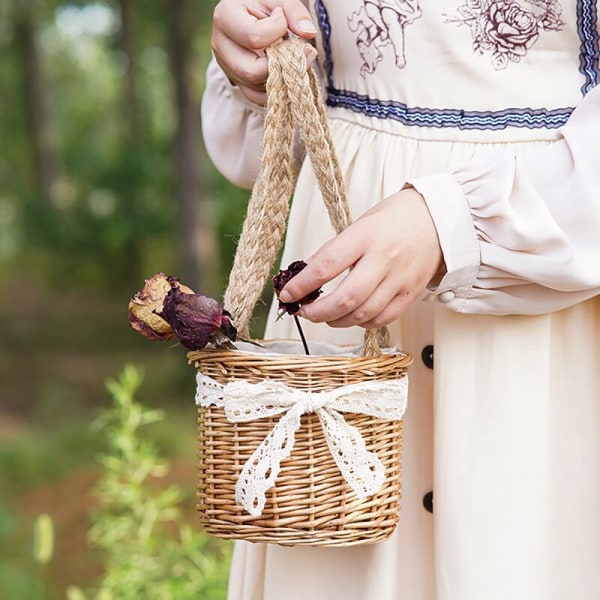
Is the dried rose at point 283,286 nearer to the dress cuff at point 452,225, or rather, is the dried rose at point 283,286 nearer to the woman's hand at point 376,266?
the woman's hand at point 376,266

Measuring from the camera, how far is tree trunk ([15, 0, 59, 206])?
25.5ft

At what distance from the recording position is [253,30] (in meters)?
1.10

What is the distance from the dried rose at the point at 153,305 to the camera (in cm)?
100

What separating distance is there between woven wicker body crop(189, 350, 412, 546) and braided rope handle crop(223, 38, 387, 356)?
0.08 m

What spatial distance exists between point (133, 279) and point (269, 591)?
19.9ft

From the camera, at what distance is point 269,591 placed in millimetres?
1199

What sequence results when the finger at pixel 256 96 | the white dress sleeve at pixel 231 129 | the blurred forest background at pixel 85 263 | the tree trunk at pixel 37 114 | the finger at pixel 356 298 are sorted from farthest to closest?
the tree trunk at pixel 37 114
the blurred forest background at pixel 85 263
the white dress sleeve at pixel 231 129
the finger at pixel 256 96
the finger at pixel 356 298

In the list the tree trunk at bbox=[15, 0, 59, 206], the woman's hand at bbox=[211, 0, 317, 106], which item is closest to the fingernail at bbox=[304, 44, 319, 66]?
the woman's hand at bbox=[211, 0, 317, 106]

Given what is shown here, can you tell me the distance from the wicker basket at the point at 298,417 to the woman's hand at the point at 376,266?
0.16 ft

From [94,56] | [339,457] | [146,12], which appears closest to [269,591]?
[339,457]

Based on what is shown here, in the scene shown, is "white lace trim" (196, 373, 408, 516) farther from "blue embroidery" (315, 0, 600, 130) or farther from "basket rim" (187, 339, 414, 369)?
"blue embroidery" (315, 0, 600, 130)

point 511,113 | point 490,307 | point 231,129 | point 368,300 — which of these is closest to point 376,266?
point 368,300

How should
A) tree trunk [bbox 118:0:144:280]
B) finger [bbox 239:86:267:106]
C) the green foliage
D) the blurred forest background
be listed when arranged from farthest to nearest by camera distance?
1. tree trunk [bbox 118:0:144:280]
2. the blurred forest background
3. the green foliage
4. finger [bbox 239:86:267:106]

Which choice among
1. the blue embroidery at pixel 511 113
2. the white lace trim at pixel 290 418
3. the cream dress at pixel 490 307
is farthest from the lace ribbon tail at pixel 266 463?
the blue embroidery at pixel 511 113
